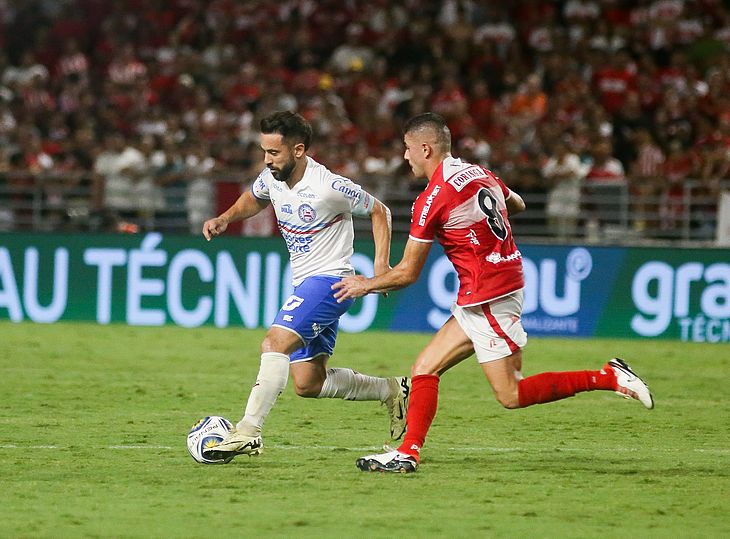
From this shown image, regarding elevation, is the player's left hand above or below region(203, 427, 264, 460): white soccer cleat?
above

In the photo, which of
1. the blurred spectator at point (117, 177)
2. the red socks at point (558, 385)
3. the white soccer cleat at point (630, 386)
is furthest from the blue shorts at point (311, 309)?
the blurred spectator at point (117, 177)

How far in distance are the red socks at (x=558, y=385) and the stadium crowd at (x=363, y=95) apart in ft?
32.1

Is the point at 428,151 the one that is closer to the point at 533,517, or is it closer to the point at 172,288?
the point at 533,517

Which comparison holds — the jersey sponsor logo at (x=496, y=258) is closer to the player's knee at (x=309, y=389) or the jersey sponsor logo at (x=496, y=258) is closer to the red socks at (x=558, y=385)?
the red socks at (x=558, y=385)

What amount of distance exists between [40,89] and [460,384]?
13.6 m

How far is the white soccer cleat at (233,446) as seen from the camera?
781 centimetres

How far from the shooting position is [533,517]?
6.44m

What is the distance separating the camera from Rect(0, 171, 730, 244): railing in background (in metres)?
17.4

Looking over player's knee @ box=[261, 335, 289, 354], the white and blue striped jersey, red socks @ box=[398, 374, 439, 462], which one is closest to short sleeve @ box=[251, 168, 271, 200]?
the white and blue striped jersey

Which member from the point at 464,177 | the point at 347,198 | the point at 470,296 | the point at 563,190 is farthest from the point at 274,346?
the point at 563,190

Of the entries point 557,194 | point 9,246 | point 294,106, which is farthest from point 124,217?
point 557,194

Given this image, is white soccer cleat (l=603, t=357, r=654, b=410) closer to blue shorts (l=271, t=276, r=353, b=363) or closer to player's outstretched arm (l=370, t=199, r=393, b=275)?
player's outstretched arm (l=370, t=199, r=393, b=275)

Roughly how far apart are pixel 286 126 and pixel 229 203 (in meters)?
10.4

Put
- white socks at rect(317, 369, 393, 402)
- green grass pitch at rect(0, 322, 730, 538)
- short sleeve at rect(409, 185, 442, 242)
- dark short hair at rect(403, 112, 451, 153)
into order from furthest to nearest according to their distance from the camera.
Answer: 1. white socks at rect(317, 369, 393, 402)
2. dark short hair at rect(403, 112, 451, 153)
3. short sleeve at rect(409, 185, 442, 242)
4. green grass pitch at rect(0, 322, 730, 538)
